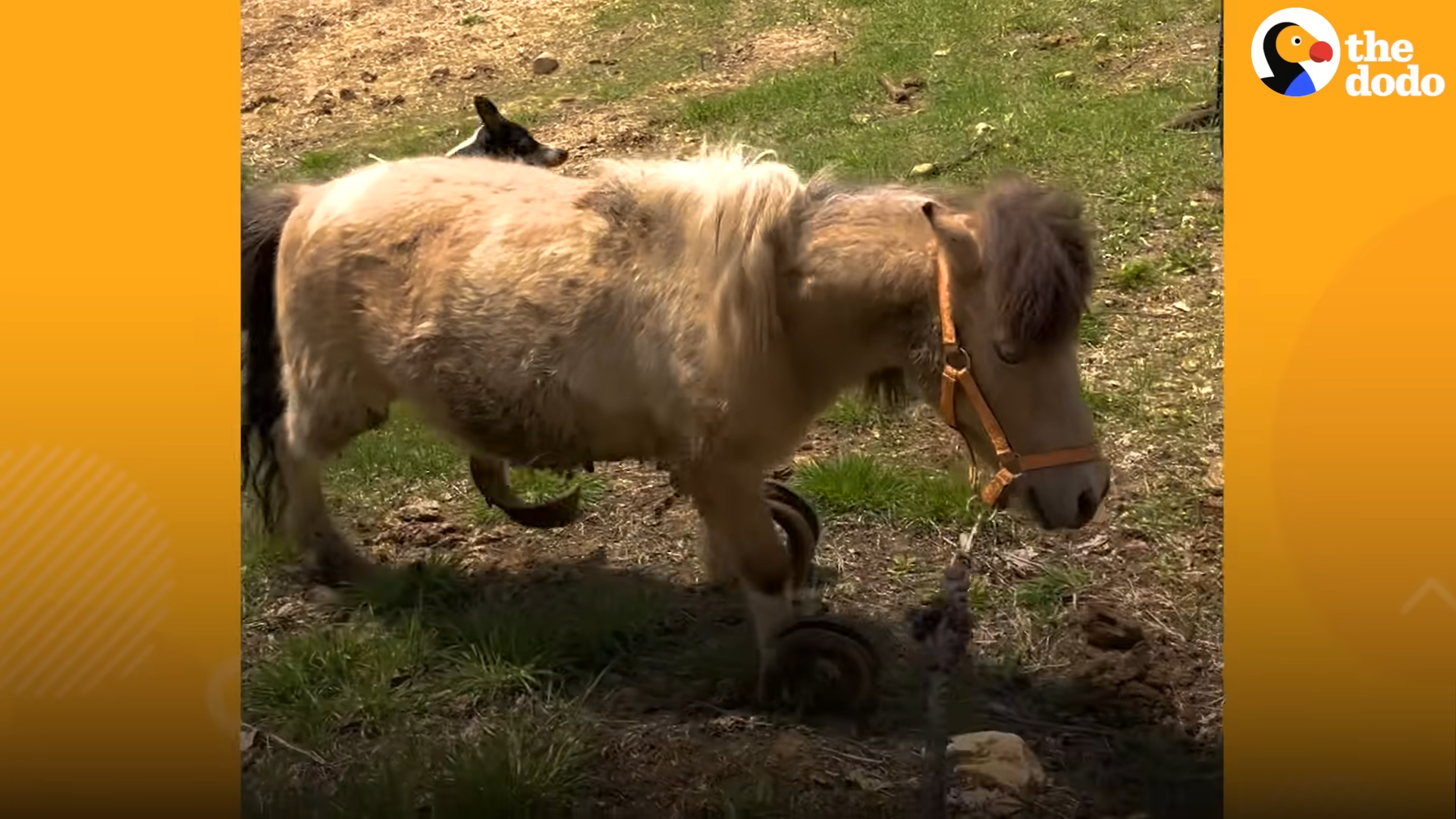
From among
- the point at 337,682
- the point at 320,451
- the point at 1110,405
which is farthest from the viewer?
the point at 1110,405

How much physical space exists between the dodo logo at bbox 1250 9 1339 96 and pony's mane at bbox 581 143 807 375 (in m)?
1.32

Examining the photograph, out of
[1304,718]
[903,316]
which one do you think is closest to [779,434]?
[903,316]

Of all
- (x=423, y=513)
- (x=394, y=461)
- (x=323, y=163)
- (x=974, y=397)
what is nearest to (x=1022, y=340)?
(x=974, y=397)

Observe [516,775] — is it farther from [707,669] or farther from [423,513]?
[423,513]

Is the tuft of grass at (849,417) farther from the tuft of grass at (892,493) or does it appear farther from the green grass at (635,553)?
the tuft of grass at (892,493)

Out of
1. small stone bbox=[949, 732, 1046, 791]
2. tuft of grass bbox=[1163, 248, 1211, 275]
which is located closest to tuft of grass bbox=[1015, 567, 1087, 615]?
small stone bbox=[949, 732, 1046, 791]

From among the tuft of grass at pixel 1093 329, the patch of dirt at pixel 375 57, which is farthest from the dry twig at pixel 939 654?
the patch of dirt at pixel 375 57

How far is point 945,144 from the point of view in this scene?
8242mm

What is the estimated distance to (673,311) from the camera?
3781 millimetres

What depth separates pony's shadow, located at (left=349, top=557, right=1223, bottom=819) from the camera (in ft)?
11.7

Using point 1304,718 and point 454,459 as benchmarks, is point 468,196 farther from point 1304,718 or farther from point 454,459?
point 1304,718

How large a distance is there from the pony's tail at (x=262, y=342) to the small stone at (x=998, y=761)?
2.70 metres

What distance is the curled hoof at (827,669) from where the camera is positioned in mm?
3859

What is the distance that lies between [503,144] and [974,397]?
5.50m
